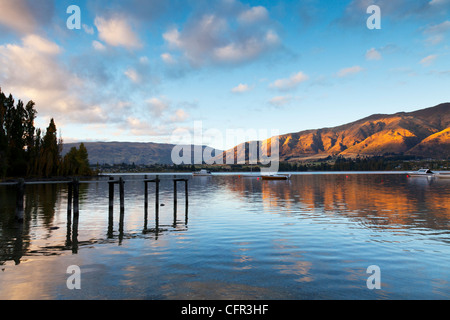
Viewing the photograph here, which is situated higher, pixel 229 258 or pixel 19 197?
pixel 19 197

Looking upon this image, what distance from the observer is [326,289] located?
12828 millimetres

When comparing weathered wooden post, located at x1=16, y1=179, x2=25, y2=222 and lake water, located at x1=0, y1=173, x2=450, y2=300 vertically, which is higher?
weathered wooden post, located at x1=16, y1=179, x2=25, y2=222

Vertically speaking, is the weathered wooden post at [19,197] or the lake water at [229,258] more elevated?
the weathered wooden post at [19,197]

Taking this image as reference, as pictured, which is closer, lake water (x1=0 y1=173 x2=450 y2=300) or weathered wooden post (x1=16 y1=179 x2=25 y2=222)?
lake water (x1=0 y1=173 x2=450 y2=300)

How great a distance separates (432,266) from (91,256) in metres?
17.8

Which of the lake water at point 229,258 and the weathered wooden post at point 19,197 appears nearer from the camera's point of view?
the lake water at point 229,258

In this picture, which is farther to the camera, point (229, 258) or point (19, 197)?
point (19, 197)

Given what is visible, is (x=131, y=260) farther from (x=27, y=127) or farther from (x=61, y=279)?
(x=27, y=127)
